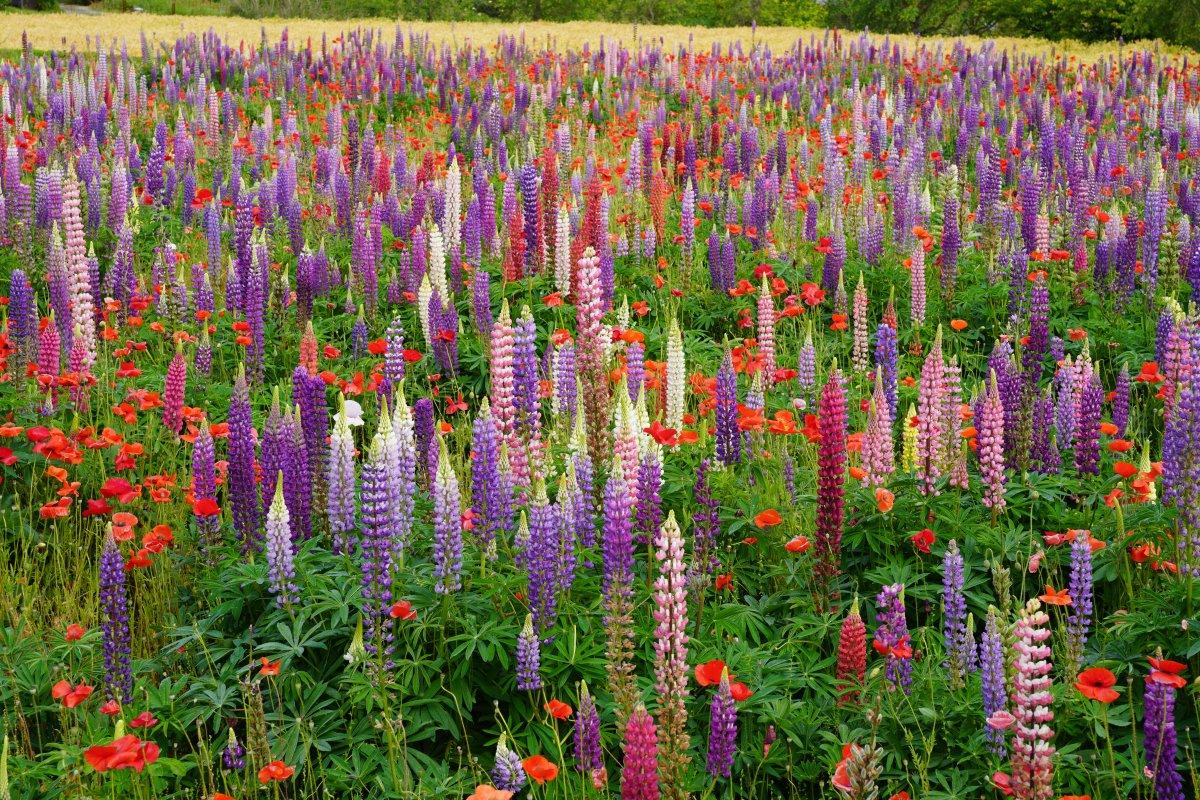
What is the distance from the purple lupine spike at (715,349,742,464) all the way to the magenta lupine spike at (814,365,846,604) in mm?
872

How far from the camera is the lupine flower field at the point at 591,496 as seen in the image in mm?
3889

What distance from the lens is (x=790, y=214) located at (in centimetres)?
1030

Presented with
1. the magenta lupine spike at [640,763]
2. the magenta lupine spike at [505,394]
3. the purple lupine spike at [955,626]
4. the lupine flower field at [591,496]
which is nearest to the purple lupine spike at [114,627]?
the lupine flower field at [591,496]

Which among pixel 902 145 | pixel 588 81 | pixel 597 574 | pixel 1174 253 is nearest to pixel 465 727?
pixel 597 574

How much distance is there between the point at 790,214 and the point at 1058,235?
6.93 feet

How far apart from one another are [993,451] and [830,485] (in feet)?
2.63

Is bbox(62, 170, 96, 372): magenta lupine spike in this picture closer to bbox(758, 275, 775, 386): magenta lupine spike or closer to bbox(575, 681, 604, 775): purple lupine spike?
bbox(758, 275, 775, 386): magenta lupine spike

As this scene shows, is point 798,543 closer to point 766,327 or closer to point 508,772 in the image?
Answer: point 508,772

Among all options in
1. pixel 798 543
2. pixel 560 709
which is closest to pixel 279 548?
pixel 560 709

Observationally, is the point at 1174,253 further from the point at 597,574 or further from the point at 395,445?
the point at 395,445

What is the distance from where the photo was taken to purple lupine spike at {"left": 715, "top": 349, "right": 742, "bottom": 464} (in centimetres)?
546

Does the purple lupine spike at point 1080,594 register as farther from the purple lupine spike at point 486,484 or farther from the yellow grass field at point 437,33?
the yellow grass field at point 437,33

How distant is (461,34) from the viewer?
26.8m

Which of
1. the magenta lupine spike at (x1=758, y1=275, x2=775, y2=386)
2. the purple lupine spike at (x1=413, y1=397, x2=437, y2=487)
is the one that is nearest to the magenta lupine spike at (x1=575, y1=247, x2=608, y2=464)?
the purple lupine spike at (x1=413, y1=397, x2=437, y2=487)
